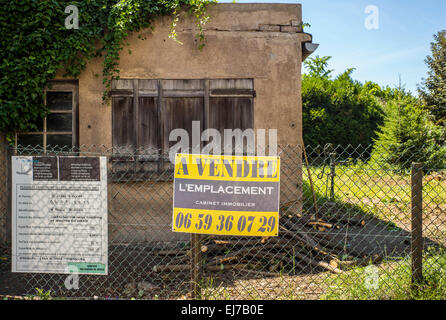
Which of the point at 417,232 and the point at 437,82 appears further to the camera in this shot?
the point at 437,82

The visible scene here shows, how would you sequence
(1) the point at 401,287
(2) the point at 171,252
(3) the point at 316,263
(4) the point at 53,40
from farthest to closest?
(4) the point at 53,40
(2) the point at 171,252
(3) the point at 316,263
(1) the point at 401,287

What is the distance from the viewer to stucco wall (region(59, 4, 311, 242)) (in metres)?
6.22

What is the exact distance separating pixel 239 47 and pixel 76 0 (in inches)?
116

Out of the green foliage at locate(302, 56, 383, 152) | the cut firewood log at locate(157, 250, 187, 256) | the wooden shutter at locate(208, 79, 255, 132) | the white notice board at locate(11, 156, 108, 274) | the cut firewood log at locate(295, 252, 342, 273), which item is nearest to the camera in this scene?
the white notice board at locate(11, 156, 108, 274)

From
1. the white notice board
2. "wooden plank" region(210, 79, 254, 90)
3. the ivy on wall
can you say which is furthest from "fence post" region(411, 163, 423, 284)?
the ivy on wall

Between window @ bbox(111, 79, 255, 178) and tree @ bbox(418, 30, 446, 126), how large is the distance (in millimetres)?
14832

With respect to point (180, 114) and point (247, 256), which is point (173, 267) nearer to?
point (247, 256)

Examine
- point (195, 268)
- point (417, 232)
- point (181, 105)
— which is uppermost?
point (181, 105)

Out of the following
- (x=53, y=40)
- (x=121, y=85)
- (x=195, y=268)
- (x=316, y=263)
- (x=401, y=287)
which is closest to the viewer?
(x=195, y=268)

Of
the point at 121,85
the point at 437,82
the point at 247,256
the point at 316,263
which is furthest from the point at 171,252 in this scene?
the point at 437,82

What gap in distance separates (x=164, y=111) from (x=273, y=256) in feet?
10.5

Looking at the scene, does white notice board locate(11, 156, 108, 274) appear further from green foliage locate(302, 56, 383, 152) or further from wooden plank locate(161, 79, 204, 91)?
green foliage locate(302, 56, 383, 152)

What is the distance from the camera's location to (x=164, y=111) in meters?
6.30
